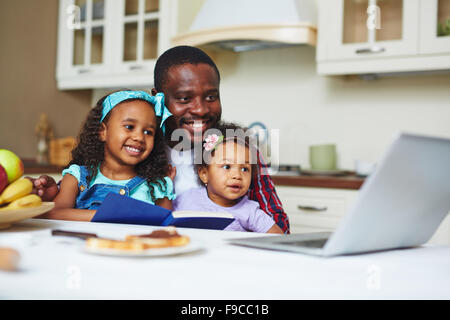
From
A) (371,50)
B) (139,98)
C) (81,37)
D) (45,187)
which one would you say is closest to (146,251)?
(45,187)

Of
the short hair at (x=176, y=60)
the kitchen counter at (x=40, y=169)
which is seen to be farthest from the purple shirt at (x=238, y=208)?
the kitchen counter at (x=40, y=169)

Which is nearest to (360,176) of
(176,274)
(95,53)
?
(95,53)

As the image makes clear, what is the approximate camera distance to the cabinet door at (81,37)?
331cm

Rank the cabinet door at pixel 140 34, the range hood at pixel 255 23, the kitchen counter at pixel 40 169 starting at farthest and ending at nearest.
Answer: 1. the cabinet door at pixel 140 34
2. the kitchen counter at pixel 40 169
3. the range hood at pixel 255 23

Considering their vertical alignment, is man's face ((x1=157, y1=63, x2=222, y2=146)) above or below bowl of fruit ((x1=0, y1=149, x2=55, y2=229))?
above

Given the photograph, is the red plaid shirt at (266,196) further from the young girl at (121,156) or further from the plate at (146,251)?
the plate at (146,251)

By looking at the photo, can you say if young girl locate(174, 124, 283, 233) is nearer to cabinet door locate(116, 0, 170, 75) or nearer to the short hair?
the short hair

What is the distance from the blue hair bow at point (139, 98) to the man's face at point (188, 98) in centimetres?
5

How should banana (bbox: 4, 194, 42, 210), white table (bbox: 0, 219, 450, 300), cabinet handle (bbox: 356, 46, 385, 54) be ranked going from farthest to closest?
1. cabinet handle (bbox: 356, 46, 385, 54)
2. banana (bbox: 4, 194, 42, 210)
3. white table (bbox: 0, 219, 450, 300)

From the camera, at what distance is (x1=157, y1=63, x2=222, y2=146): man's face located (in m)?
1.46

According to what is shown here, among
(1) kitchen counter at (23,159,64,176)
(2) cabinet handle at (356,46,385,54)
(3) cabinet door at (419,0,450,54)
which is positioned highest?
(3) cabinet door at (419,0,450,54)

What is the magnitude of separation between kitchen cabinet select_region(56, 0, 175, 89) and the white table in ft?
8.27

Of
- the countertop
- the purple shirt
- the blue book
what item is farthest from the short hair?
the countertop
